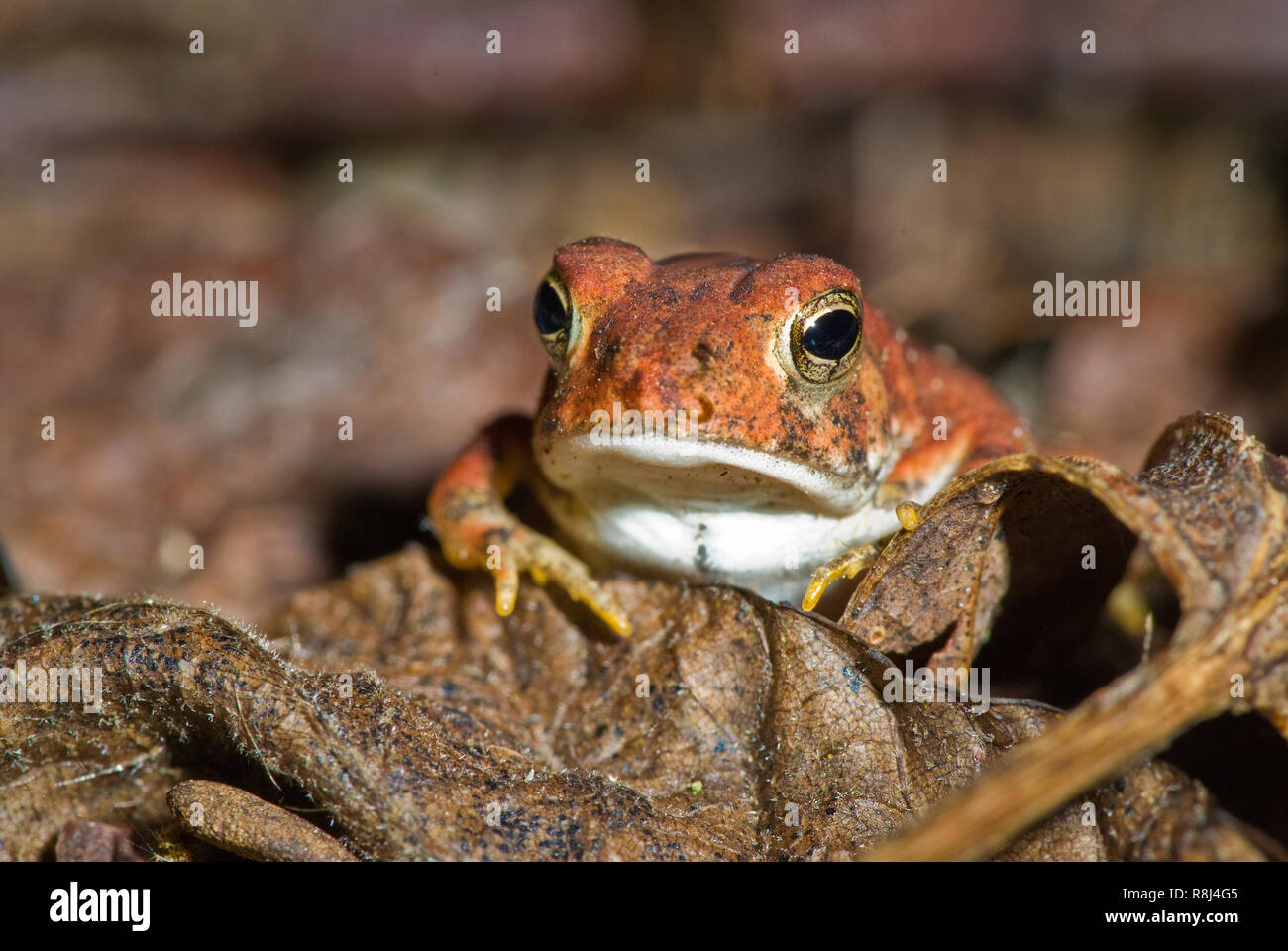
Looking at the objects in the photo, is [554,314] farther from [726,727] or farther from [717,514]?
[726,727]

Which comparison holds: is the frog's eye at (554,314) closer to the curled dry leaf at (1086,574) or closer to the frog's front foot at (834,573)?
the frog's front foot at (834,573)

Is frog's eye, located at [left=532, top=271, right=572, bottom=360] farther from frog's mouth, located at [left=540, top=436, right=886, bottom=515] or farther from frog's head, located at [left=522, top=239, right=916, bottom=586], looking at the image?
frog's mouth, located at [left=540, top=436, right=886, bottom=515]

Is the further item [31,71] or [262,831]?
[31,71]

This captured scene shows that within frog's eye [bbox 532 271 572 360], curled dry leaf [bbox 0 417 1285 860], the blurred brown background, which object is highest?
the blurred brown background

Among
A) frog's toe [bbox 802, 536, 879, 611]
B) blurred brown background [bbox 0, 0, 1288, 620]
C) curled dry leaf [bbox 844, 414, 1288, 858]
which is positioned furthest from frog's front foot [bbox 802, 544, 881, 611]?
blurred brown background [bbox 0, 0, 1288, 620]

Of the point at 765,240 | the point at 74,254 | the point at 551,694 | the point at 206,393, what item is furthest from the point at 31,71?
the point at 551,694

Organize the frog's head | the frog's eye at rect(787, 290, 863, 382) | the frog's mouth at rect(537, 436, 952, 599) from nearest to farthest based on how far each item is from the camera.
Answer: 1. the frog's head
2. the frog's eye at rect(787, 290, 863, 382)
3. the frog's mouth at rect(537, 436, 952, 599)
